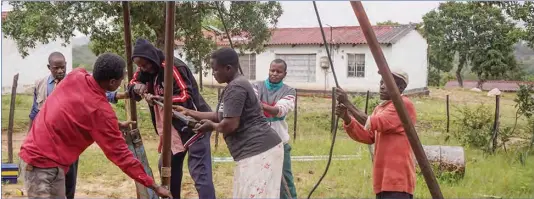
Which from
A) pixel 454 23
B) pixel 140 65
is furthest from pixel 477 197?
pixel 454 23

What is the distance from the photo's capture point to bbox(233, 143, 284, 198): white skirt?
292 centimetres

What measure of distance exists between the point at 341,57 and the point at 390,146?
53.7ft

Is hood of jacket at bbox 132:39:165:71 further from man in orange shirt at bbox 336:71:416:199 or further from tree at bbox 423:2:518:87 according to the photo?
tree at bbox 423:2:518:87

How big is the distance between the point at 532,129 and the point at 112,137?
6524 mm

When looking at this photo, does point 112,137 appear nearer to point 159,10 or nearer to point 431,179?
point 431,179

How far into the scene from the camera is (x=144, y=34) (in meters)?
9.84

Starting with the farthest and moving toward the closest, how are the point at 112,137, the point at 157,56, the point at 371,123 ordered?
the point at 157,56 → the point at 371,123 → the point at 112,137

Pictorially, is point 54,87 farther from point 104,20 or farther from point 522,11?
point 104,20

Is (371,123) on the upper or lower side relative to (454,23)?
lower

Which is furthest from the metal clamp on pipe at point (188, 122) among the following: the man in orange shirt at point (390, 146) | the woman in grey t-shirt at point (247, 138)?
the man in orange shirt at point (390, 146)

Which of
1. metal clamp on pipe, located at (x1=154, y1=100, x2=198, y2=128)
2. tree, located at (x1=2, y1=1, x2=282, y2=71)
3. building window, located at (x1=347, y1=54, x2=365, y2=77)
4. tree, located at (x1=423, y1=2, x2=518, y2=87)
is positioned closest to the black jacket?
→ metal clamp on pipe, located at (x1=154, y1=100, x2=198, y2=128)

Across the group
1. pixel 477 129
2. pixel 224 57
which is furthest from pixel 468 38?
pixel 224 57

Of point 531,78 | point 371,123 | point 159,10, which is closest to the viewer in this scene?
point 371,123

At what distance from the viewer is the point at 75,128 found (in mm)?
2666
